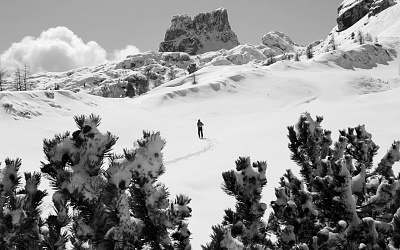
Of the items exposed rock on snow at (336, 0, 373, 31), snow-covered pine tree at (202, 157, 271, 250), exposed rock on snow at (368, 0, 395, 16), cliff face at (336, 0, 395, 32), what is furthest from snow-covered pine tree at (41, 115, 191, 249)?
exposed rock on snow at (336, 0, 373, 31)

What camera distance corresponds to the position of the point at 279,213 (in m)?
2.94

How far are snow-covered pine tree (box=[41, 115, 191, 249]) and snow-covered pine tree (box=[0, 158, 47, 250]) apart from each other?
0.19 m

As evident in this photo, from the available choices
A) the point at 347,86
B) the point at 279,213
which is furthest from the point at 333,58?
the point at 279,213

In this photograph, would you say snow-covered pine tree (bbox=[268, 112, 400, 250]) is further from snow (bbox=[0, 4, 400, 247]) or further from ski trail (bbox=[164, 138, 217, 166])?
ski trail (bbox=[164, 138, 217, 166])

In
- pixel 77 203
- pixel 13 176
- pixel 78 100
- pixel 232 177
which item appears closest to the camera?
pixel 77 203

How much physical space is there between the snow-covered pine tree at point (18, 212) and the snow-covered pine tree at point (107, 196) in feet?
0.64

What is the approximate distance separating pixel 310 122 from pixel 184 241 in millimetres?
2715

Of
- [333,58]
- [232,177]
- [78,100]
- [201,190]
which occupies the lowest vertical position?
[201,190]

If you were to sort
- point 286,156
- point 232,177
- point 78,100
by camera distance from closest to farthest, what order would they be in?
point 232,177
point 286,156
point 78,100

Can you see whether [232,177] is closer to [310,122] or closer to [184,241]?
[184,241]

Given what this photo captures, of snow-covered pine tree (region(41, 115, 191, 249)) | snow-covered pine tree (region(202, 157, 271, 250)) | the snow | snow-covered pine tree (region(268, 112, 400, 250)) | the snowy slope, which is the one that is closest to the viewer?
snow-covered pine tree (region(41, 115, 191, 249))

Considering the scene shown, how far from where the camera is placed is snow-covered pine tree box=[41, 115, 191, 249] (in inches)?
79.3

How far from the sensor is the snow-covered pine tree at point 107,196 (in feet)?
6.61

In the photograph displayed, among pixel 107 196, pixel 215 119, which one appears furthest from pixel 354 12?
pixel 107 196
